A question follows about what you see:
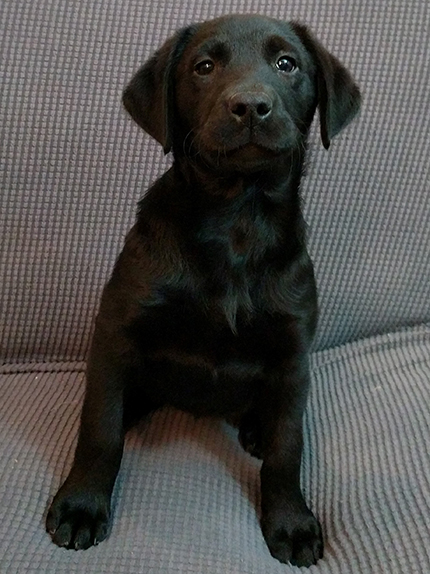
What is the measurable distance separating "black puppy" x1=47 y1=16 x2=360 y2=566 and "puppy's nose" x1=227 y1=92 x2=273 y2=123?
110mm

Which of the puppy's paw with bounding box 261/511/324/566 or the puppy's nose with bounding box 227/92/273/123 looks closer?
the puppy's nose with bounding box 227/92/273/123

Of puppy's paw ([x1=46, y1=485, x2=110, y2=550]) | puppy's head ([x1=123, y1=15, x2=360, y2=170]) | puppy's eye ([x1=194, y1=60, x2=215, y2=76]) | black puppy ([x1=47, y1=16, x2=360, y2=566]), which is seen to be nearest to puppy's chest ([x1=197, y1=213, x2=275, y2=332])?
black puppy ([x1=47, y1=16, x2=360, y2=566])

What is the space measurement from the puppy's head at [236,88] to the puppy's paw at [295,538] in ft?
1.84

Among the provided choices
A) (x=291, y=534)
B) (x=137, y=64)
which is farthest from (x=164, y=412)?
(x=137, y=64)

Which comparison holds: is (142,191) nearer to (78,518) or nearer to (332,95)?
(332,95)

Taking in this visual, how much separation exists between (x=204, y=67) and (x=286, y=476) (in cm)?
67

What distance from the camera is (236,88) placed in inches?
41.3

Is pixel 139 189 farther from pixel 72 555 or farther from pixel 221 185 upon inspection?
pixel 72 555

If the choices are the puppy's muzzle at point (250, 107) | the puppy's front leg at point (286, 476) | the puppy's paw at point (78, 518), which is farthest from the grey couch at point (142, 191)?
the puppy's muzzle at point (250, 107)

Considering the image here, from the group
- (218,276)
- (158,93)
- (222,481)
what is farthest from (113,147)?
(222,481)

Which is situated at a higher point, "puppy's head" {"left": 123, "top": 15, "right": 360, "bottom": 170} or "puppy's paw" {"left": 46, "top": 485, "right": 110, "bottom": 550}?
"puppy's head" {"left": 123, "top": 15, "right": 360, "bottom": 170}

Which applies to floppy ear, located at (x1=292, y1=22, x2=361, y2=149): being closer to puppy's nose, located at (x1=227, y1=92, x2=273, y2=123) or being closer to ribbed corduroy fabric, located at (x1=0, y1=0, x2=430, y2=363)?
puppy's nose, located at (x1=227, y1=92, x2=273, y2=123)

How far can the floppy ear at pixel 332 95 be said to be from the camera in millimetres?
1204

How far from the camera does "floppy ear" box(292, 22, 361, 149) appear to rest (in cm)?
120
